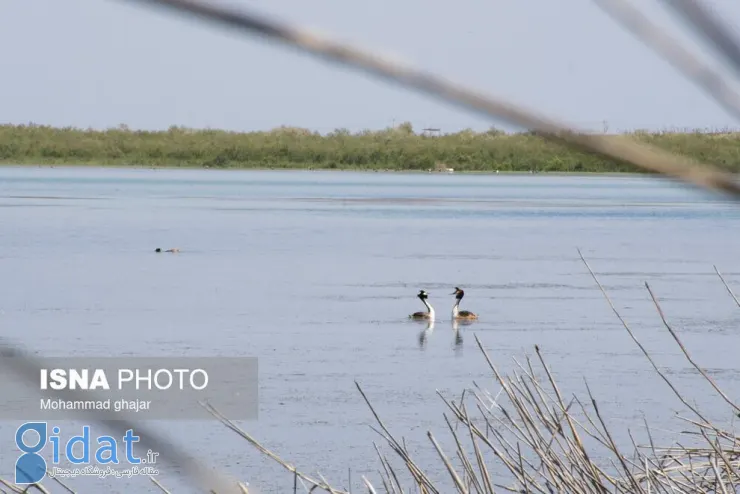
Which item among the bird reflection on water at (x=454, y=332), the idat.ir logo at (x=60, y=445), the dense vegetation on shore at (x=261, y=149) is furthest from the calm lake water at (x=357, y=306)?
the dense vegetation on shore at (x=261, y=149)

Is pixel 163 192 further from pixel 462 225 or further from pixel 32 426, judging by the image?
pixel 32 426

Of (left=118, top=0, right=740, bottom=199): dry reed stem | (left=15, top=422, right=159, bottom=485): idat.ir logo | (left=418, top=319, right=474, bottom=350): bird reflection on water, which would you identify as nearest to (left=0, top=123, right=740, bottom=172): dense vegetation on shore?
(left=418, top=319, right=474, bottom=350): bird reflection on water

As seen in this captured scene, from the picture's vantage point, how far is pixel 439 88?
1.52ft

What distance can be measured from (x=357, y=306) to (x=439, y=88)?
55.8 feet

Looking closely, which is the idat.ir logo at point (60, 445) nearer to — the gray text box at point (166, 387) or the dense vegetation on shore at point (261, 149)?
the gray text box at point (166, 387)

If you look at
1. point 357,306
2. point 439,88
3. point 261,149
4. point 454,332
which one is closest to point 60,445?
point 454,332

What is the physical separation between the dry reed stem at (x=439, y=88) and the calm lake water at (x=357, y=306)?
0.23 feet

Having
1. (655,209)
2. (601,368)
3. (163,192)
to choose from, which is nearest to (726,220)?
(655,209)

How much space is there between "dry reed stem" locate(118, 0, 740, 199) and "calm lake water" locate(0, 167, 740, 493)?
0.07 metres

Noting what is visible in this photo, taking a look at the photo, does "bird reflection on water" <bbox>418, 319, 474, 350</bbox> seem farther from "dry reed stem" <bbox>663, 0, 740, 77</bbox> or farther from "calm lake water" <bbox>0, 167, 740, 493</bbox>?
"dry reed stem" <bbox>663, 0, 740, 77</bbox>

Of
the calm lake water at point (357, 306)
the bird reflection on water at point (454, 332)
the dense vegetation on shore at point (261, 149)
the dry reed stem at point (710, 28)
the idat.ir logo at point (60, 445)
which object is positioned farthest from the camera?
the dense vegetation on shore at point (261, 149)

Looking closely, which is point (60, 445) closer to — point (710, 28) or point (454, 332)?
point (454, 332)

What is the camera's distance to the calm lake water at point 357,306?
9852 millimetres

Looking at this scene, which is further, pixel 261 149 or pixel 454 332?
pixel 261 149
